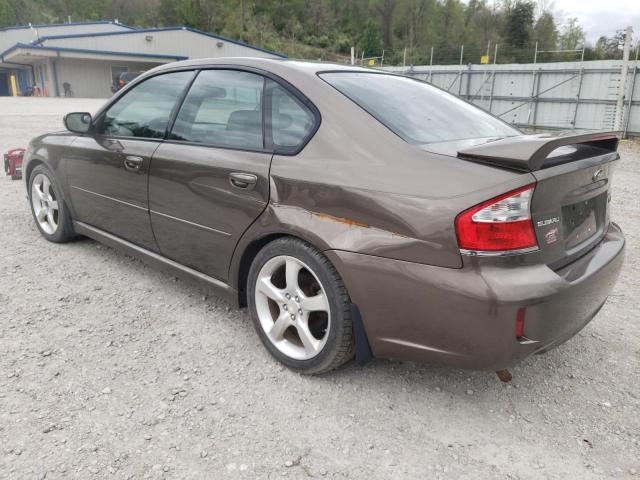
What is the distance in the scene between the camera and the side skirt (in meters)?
2.85

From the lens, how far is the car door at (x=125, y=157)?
320 cm

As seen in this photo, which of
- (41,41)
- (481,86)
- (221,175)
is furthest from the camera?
(41,41)

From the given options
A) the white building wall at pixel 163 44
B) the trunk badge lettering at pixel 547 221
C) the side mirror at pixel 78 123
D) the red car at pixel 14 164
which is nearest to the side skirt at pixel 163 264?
the side mirror at pixel 78 123

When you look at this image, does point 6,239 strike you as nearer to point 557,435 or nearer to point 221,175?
point 221,175

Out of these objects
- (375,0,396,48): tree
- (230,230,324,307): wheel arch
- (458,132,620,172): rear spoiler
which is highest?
(375,0,396,48): tree

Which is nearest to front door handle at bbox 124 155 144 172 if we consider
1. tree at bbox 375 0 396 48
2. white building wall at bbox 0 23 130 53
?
white building wall at bbox 0 23 130 53

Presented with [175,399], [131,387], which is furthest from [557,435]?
[131,387]

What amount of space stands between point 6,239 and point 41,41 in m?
34.9

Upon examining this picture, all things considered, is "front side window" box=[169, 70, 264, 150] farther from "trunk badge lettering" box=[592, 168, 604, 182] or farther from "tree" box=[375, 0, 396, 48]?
"tree" box=[375, 0, 396, 48]

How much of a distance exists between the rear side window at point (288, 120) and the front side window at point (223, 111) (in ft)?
0.29

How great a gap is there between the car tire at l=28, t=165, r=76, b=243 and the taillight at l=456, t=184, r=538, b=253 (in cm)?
348

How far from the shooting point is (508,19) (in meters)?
54.7

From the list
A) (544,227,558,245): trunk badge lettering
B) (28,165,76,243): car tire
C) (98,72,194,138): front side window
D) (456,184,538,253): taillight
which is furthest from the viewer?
(28,165,76,243): car tire

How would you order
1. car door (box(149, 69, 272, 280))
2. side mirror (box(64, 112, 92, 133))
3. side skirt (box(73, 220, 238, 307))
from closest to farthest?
car door (box(149, 69, 272, 280)) → side skirt (box(73, 220, 238, 307)) → side mirror (box(64, 112, 92, 133))
